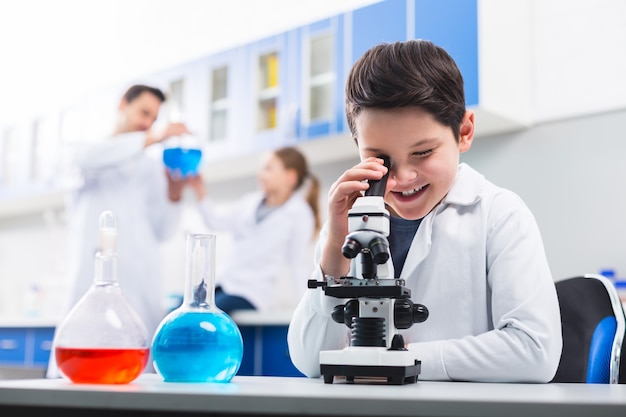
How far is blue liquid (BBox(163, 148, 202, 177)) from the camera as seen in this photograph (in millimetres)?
3150

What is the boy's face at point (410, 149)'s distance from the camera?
1.07 metres

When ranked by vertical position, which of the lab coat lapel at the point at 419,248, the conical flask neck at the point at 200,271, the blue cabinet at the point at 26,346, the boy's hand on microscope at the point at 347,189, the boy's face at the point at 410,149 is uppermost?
the boy's face at the point at 410,149

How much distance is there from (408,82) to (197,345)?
1.64 ft

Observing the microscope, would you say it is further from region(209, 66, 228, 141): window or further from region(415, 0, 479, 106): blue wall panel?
region(209, 66, 228, 141): window

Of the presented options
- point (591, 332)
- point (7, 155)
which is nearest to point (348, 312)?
point (591, 332)

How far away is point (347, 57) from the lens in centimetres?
308

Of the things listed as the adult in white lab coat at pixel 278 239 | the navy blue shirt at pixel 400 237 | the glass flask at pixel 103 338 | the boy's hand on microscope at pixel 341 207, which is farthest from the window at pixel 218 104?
the glass flask at pixel 103 338

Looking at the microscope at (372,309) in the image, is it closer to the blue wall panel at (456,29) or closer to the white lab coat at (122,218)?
the blue wall panel at (456,29)

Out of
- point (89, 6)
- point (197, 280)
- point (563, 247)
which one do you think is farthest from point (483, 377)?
point (89, 6)

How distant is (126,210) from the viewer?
124 inches

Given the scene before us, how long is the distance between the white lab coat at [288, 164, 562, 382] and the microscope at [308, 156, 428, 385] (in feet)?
0.57

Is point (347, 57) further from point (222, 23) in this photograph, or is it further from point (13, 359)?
point (13, 359)

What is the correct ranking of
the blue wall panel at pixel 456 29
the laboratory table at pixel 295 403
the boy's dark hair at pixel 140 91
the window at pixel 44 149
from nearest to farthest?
the laboratory table at pixel 295 403, the blue wall panel at pixel 456 29, the boy's dark hair at pixel 140 91, the window at pixel 44 149

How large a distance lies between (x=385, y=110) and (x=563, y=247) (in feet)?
5.37
